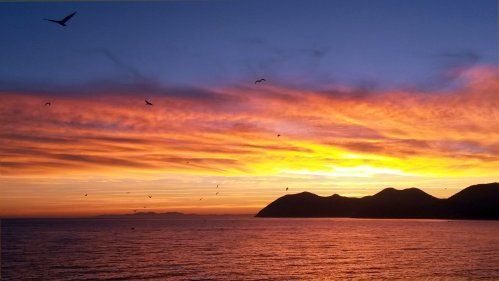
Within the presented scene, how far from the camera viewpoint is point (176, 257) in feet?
287

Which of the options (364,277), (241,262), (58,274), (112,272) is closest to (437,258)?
(364,277)

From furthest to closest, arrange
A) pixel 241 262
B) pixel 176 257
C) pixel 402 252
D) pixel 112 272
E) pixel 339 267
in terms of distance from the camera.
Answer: pixel 402 252
pixel 176 257
pixel 241 262
pixel 339 267
pixel 112 272

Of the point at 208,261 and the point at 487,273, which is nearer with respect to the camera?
the point at 487,273

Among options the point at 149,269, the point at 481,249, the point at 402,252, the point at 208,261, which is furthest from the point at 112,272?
the point at 481,249

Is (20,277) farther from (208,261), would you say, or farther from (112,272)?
(208,261)

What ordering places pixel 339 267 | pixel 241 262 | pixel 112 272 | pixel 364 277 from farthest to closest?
1. pixel 241 262
2. pixel 339 267
3. pixel 112 272
4. pixel 364 277

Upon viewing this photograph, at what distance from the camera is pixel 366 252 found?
98562 mm

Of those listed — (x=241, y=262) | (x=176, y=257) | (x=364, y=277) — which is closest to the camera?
(x=364, y=277)

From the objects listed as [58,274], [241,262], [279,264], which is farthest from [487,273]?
[58,274]

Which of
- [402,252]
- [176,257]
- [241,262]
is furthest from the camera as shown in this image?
[402,252]

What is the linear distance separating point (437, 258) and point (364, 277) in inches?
1096

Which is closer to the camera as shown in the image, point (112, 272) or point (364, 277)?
point (364, 277)

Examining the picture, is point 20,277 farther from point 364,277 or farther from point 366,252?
point 366,252

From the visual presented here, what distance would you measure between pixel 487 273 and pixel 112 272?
163 ft
